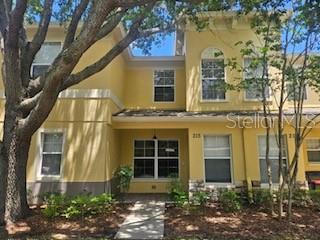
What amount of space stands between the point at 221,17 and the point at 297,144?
279 inches

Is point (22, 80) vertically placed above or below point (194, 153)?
above

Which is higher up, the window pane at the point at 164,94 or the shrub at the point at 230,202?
the window pane at the point at 164,94

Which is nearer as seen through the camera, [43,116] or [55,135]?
[43,116]

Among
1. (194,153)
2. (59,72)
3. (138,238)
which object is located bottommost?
(138,238)

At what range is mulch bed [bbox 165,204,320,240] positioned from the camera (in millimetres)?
7695

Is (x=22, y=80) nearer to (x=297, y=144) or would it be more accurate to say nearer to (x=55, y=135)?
(x=55, y=135)

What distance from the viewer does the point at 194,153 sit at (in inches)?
497

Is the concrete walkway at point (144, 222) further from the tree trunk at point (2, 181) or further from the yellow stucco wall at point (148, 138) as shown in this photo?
the tree trunk at point (2, 181)

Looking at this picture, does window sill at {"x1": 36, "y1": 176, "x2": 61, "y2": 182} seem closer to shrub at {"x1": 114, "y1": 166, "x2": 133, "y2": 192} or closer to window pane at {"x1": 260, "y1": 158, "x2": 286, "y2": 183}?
shrub at {"x1": 114, "y1": 166, "x2": 133, "y2": 192}

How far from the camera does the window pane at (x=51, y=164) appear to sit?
1183cm

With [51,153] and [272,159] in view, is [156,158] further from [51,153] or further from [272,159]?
[272,159]

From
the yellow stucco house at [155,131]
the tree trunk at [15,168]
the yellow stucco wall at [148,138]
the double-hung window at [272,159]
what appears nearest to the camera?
the tree trunk at [15,168]

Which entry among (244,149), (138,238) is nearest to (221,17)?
(244,149)

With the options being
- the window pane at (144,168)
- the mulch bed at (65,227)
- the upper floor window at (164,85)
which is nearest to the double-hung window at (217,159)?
the window pane at (144,168)
